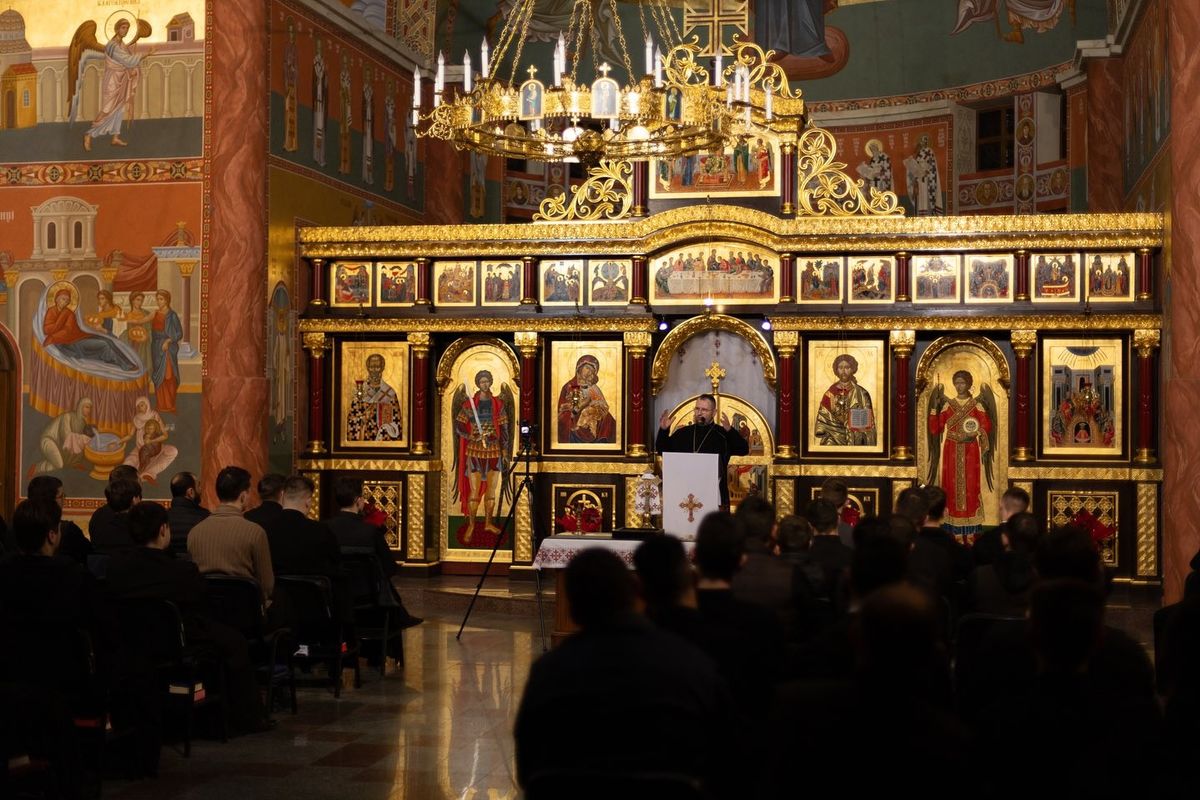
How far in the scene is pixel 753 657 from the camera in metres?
5.41

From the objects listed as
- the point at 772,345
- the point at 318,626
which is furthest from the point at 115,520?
the point at 772,345

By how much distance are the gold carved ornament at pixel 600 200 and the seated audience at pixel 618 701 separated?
13657mm

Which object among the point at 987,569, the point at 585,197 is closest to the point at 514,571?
the point at 585,197

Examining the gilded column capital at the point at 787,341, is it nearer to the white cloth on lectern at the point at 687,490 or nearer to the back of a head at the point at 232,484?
the white cloth on lectern at the point at 687,490

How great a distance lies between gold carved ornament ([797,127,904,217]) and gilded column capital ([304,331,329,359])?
6.00 metres

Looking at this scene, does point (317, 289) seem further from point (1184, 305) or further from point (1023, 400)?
point (1184, 305)

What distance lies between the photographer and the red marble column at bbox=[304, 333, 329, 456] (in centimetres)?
1839

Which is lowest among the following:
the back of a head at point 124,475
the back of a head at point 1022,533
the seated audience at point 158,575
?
the seated audience at point 158,575

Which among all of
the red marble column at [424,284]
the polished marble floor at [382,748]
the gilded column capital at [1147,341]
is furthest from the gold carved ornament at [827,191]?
the polished marble floor at [382,748]

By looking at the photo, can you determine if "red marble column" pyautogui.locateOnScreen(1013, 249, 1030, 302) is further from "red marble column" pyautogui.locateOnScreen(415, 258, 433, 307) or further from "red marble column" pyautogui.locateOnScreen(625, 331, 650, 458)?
"red marble column" pyautogui.locateOnScreen(415, 258, 433, 307)

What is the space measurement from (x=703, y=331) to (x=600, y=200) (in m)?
2.02

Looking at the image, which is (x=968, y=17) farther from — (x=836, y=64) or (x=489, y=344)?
(x=489, y=344)

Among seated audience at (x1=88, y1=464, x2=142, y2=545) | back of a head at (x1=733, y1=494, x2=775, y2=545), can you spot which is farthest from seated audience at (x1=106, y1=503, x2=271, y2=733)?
back of a head at (x1=733, y1=494, x2=775, y2=545)

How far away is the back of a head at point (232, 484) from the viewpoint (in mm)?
9906
